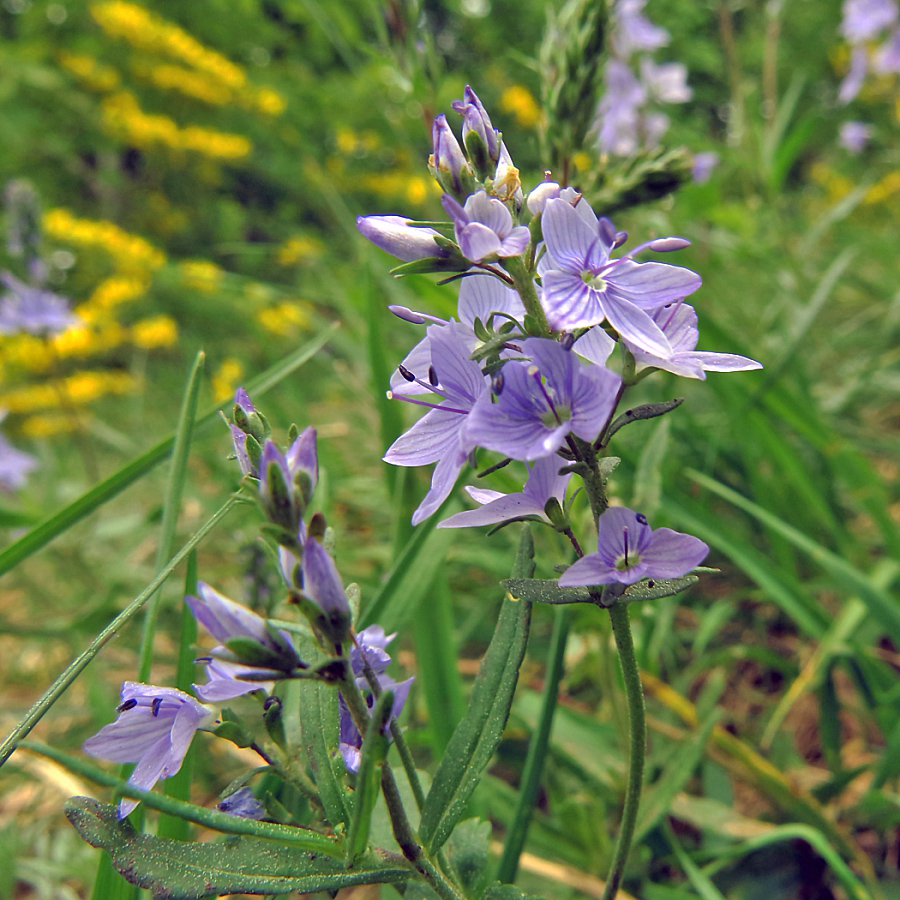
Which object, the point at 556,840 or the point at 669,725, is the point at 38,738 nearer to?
the point at 556,840

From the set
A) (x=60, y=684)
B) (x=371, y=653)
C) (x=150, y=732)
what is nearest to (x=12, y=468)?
(x=60, y=684)

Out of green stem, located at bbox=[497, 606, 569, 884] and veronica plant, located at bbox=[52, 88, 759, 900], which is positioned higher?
veronica plant, located at bbox=[52, 88, 759, 900]

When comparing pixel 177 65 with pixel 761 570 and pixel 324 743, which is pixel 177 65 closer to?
pixel 761 570

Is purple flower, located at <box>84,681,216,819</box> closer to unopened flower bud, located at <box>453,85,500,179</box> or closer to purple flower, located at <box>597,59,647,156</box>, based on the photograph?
unopened flower bud, located at <box>453,85,500,179</box>

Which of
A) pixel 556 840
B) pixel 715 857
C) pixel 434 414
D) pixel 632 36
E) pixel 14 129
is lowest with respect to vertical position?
pixel 715 857

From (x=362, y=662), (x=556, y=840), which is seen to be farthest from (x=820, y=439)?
(x=362, y=662)

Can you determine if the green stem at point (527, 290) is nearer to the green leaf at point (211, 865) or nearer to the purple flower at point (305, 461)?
the purple flower at point (305, 461)

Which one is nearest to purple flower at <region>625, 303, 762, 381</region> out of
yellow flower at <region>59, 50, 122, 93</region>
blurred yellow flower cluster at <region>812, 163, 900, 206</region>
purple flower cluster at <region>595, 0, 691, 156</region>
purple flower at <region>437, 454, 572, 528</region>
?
purple flower at <region>437, 454, 572, 528</region>

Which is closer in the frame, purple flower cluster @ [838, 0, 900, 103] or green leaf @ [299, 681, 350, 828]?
green leaf @ [299, 681, 350, 828]

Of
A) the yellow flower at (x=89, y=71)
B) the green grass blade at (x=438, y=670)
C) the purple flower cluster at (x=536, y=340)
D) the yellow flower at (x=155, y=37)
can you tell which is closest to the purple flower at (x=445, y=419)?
the purple flower cluster at (x=536, y=340)
